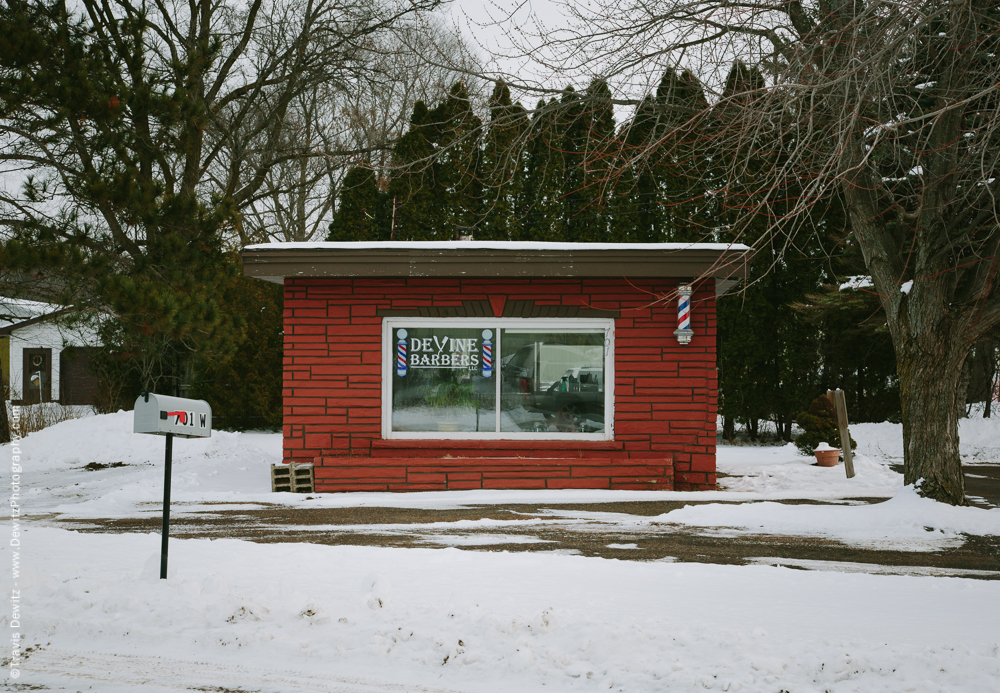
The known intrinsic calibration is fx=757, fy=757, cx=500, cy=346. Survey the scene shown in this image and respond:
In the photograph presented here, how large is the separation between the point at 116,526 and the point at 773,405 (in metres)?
14.0

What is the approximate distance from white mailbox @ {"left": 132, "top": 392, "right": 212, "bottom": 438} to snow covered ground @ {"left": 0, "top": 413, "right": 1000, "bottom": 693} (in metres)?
0.98

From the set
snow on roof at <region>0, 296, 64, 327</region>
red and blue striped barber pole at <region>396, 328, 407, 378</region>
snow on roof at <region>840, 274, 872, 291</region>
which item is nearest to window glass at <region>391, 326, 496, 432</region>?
red and blue striped barber pole at <region>396, 328, 407, 378</region>

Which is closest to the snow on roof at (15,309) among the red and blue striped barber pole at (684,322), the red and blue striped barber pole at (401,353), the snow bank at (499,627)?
the red and blue striped barber pole at (401,353)

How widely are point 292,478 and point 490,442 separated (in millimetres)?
2626

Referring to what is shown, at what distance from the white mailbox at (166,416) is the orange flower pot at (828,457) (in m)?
10.9

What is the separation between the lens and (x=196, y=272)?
12.1 m

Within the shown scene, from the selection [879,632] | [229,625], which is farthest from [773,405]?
[229,625]

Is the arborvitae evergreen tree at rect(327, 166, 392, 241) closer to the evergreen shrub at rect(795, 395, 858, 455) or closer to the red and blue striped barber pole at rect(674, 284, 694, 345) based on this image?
the red and blue striped barber pole at rect(674, 284, 694, 345)

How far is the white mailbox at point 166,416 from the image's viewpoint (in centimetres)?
462

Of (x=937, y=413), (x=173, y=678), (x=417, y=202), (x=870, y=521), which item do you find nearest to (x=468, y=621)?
(x=173, y=678)

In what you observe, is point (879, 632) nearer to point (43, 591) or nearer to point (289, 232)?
point (43, 591)

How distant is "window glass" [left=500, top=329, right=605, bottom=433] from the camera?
10.5 m

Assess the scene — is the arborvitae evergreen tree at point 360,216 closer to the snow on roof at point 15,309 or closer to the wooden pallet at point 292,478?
the snow on roof at point 15,309

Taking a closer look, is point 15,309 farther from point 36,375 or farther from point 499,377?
point 36,375
